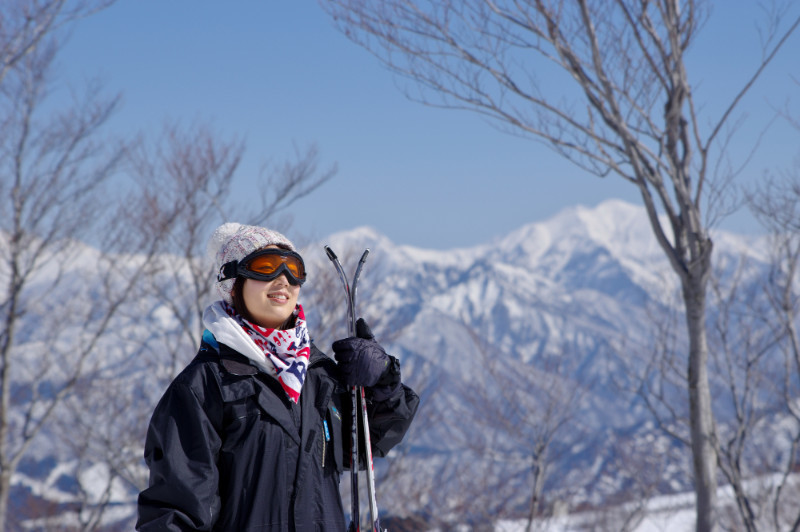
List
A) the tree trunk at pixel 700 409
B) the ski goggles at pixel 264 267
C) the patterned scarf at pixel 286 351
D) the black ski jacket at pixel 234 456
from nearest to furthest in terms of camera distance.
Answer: the black ski jacket at pixel 234 456, the patterned scarf at pixel 286 351, the ski goggles at pixel 264 267, the tree trunk at pixel 700 409

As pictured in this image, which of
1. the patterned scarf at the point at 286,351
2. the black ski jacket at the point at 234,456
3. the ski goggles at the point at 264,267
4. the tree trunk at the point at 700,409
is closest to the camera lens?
the black ski jacket at the point at 234,456

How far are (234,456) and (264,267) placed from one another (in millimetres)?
614

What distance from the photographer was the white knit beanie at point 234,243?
2.42 meters

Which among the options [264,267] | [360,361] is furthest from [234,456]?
[264,267]

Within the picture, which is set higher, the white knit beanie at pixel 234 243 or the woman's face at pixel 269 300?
the white knit beanie at pixel 234 243

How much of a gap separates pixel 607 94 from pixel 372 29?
1.82 meters

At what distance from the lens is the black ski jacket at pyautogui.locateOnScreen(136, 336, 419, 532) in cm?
199

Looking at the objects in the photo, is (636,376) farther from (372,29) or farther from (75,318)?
(75,318)

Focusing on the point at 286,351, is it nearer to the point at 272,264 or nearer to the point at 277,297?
the point at 277,297

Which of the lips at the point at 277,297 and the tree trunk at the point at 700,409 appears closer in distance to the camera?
the lips at the point at 277,297

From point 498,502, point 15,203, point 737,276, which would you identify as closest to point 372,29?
point 15,203

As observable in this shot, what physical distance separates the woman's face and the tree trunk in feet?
12.4

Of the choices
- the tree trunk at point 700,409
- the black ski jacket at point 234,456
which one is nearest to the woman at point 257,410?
the black ski jacket at point 234,456

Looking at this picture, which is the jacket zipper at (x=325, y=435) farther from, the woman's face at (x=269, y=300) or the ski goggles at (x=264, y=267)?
the ski goggles at (x=264, y=267)
